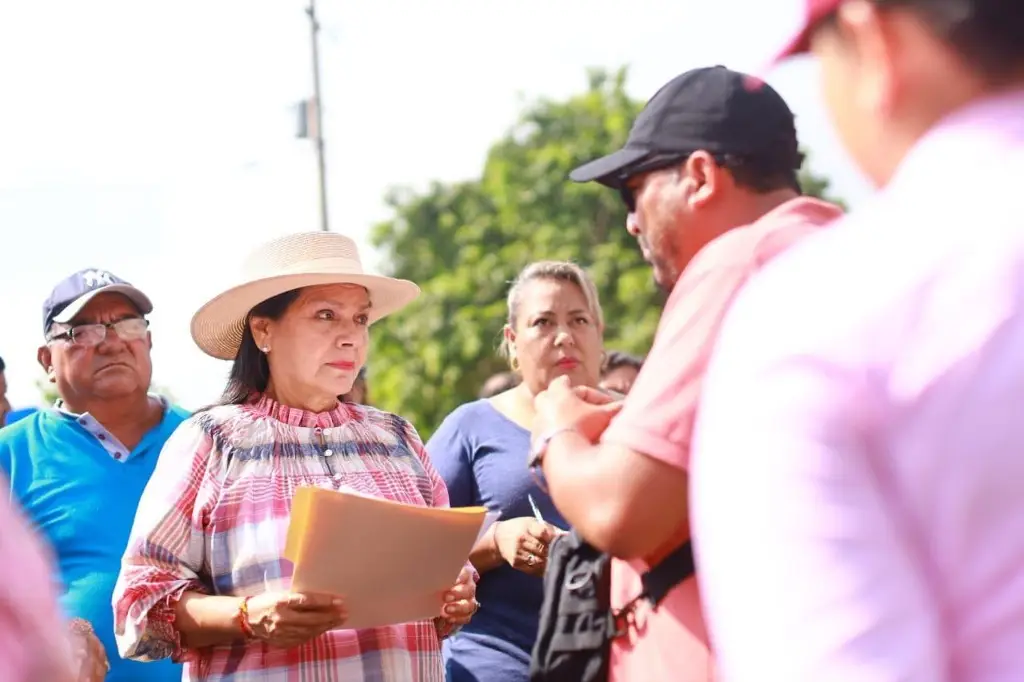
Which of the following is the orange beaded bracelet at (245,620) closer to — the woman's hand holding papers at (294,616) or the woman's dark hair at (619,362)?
the woman's hand holding papers at (294,616)

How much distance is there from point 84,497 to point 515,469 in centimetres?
154

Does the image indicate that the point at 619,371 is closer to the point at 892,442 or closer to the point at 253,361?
the point at 253,361

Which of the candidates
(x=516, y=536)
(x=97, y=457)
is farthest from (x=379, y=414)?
(x=97, y=457)

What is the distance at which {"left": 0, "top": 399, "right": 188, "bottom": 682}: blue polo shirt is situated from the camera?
4430 mm

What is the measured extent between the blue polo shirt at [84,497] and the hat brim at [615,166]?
8.99 feet

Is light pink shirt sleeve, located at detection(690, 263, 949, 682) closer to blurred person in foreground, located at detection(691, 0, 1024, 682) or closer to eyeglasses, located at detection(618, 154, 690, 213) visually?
blurred person in foreground, located at detection(691, 0, 1024, 682)

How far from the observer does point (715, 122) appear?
2281 mm

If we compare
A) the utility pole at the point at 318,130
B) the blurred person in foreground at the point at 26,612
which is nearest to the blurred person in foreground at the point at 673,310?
the blurred person in foreground at the point at 26,612

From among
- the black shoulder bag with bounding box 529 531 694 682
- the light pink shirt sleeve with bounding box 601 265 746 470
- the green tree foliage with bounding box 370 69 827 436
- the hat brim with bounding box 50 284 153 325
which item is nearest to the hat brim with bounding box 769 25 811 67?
the light pink shirt sleeve with bounding box 601 265 746 470

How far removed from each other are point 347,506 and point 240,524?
0.54 m

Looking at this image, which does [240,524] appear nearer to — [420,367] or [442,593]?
[442,593]

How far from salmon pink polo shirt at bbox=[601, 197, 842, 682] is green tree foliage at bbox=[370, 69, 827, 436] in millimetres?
24491

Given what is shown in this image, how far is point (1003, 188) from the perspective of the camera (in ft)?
3.95

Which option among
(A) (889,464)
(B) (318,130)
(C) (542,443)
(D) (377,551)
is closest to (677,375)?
(C) (542,443)
